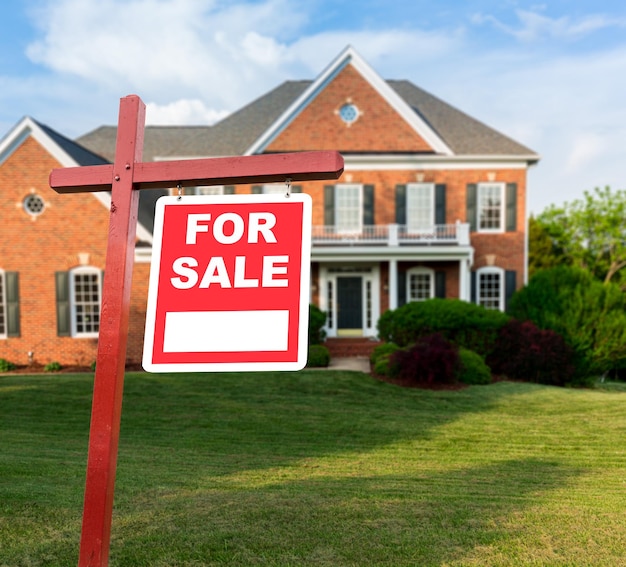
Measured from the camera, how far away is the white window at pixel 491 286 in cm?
2116

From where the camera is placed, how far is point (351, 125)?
68.8 feet

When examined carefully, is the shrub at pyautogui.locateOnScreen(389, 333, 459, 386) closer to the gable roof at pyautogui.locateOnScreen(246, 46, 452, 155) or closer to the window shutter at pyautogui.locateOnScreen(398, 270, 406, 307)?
the window shutter at pyautogui.locateOnScreen(398, 270, 406, 307)

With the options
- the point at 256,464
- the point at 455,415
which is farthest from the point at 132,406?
the point at 455,415

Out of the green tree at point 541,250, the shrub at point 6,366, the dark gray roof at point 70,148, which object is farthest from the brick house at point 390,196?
the green tree at point 541,250

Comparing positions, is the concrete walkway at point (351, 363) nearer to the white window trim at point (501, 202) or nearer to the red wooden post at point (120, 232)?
the white window trim at point (501, 202)

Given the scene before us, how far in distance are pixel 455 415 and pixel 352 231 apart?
34.0ft

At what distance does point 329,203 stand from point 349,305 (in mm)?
3799

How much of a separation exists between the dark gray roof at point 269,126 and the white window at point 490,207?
126 centimetres

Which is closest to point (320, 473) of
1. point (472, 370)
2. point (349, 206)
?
point (472, 370)

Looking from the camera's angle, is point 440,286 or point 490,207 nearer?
point 440,286

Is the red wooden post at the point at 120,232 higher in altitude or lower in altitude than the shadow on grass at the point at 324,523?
higher

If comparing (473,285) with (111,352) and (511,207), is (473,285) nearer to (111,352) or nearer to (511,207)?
(511,207)

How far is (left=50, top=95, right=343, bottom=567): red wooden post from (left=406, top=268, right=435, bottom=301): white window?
58.9 ft

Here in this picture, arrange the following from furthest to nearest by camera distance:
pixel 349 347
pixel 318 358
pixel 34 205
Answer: pixel 349 347
pixel 34 205
pixel 318 358
